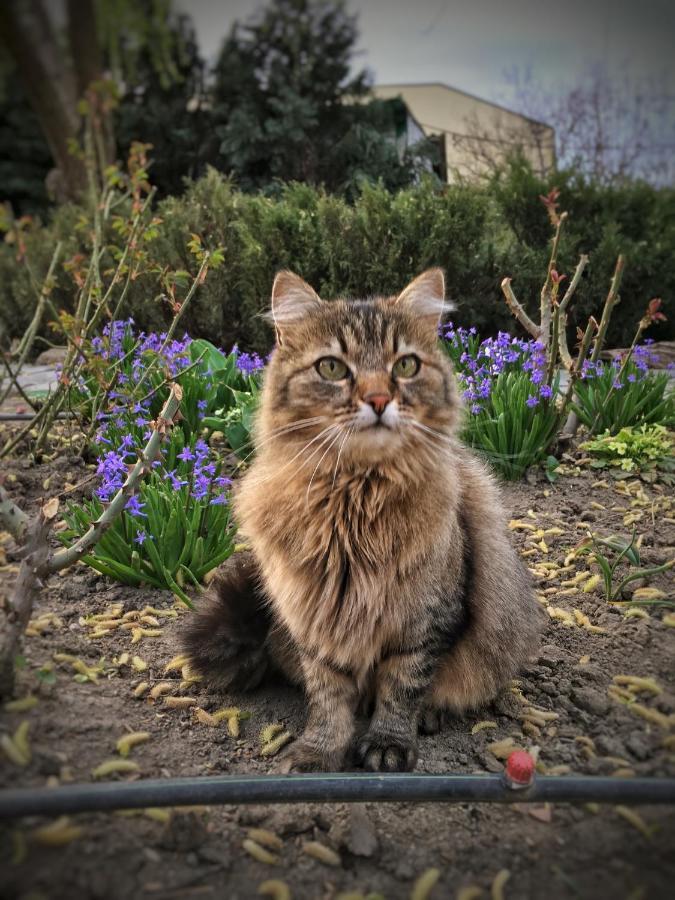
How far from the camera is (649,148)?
1612 millimetres

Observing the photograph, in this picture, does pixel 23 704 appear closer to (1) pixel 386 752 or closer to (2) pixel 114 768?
(2) pixel 114 768

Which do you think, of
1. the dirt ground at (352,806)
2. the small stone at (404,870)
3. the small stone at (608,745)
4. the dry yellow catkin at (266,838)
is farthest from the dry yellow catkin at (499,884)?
the dry yellow catkin at (266,838)

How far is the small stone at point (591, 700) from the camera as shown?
4.78 feet

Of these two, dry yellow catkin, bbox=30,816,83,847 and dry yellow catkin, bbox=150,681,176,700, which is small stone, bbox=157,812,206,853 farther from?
dry yellow catkin, bbox=150,681,176,700

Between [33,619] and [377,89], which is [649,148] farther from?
[33,619]

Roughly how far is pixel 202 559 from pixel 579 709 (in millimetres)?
1618

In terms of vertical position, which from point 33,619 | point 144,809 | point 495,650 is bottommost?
point 495,650

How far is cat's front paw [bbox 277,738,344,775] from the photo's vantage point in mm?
1995

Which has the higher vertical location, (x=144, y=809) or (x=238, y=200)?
(x=238, y=200)

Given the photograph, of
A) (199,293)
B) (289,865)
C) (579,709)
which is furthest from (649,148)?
(199,293)

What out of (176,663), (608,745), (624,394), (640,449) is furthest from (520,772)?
(624,394)

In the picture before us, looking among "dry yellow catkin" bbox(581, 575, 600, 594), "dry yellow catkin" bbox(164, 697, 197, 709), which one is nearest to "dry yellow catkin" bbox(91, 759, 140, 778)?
"dry yellow catkin" bbox(164, 697, 197, 709)

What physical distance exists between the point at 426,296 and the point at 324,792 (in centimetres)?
144

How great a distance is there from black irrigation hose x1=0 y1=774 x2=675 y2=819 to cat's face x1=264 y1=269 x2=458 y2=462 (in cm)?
80
